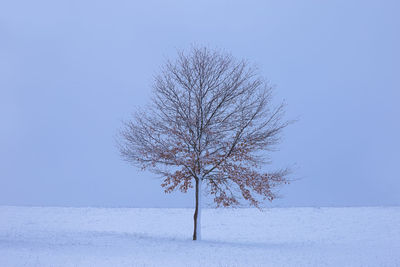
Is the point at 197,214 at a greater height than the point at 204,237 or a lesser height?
greater

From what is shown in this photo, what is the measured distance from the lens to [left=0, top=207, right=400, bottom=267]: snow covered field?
18922 mm

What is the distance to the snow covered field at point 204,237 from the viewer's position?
18.9m

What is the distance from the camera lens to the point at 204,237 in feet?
100.0

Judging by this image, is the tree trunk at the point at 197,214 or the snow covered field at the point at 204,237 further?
the tree trunk at the point at 197,214

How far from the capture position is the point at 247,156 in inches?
991

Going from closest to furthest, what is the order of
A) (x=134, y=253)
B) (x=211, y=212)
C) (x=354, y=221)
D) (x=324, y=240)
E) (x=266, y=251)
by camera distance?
(x=134, y=253) → (x=266, y=251) → (x=324, y=240) → (x=354, y=221) → (x=211, y=212)

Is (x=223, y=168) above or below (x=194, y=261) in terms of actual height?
above

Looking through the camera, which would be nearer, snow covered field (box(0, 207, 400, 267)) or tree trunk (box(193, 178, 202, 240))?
snow covered field (box(0, 207, 400, 267))

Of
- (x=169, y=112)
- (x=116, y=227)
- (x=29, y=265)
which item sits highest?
(x=169, y=112)

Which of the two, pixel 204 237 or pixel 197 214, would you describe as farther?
pixel 204 237

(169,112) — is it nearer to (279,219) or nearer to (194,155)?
(194,155)

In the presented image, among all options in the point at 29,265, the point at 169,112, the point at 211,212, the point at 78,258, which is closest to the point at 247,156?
the point at 169,112

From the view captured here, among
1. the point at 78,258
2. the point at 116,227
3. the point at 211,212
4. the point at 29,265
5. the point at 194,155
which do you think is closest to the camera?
the point at 29,265

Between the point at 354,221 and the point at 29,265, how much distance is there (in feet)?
94.5
